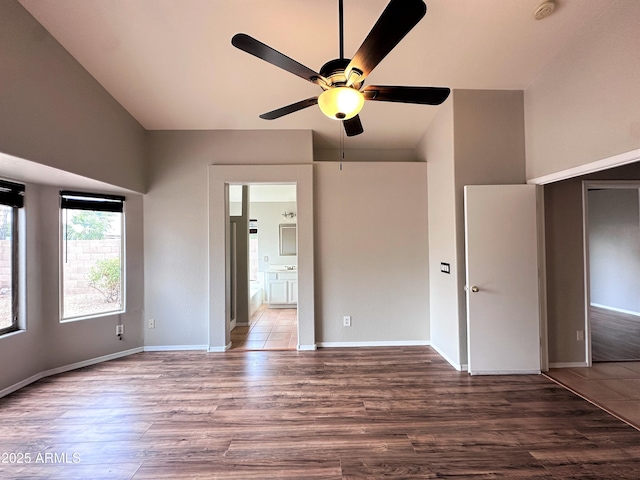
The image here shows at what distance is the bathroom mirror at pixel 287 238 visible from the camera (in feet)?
22.6

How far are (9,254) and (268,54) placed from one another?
337cm

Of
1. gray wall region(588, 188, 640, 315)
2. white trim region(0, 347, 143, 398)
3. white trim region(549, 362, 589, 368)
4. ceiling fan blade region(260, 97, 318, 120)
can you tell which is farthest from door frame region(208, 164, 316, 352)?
gray wall region(588, 188, 640, 315)

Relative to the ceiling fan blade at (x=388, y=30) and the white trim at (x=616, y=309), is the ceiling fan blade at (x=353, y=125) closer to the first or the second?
the ceiling fan blade at (x=388, y=30)

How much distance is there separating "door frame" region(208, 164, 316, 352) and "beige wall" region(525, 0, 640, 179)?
8.35ft

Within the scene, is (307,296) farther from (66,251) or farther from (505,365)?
(66,251)

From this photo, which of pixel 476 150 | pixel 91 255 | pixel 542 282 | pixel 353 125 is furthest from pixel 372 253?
pixel 91 255

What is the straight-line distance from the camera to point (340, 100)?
65.1 inches

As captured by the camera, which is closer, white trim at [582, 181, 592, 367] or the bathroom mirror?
white trim at [582, 181, 592, 367]

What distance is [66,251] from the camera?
132 inches

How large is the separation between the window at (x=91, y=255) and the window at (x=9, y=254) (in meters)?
0.38

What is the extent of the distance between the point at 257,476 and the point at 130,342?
9.41 ft

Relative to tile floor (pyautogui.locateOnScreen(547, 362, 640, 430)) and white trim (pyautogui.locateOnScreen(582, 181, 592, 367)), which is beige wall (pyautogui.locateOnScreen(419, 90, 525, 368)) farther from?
tile floor (pyautogui.locateOnScreen(547, 362, 640, 430))

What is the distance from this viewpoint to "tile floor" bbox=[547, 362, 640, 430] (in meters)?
2.39

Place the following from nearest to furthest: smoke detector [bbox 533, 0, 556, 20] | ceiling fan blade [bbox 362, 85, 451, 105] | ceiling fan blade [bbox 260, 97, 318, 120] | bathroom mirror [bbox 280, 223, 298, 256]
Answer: ceiling fan blade [bbox 362, 85, 451, 105] < ceiling fan blade [bbox 260, 97, 318, 120] < smoke detector [bbox 533, 0, 556, 20] < bathroom mirror [bbox 280, 223, 298, 256]
